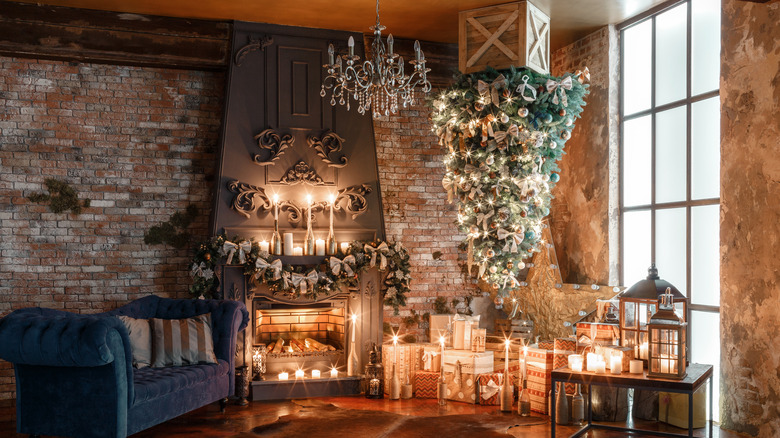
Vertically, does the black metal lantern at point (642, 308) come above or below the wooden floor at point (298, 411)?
above

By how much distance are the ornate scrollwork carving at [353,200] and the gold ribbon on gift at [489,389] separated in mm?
2050

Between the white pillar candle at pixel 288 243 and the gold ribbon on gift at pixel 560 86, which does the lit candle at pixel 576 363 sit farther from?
the white pillar candle at pixel 288 243

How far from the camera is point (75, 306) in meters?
6.01

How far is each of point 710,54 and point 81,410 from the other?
539 cm

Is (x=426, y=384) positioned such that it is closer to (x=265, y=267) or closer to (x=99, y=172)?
(x=265, y=267)

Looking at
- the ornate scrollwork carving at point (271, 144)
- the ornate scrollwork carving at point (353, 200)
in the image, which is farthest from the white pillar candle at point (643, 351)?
the ornate scrollwork carving at point (271, 144)

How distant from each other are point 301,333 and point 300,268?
0.86 m

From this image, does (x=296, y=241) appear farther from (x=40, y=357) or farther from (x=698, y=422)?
(x=698, y=422)

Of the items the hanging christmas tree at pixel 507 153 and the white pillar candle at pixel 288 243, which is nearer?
the hanging christmas tree at pixel 507 153

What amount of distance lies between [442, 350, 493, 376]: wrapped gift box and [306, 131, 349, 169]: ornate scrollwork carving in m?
2.14

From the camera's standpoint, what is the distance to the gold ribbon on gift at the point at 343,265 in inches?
233

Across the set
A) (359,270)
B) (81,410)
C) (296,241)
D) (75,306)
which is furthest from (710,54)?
(75,306)

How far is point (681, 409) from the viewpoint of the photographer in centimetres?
491

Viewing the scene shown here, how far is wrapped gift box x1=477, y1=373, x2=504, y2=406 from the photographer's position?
5.59m
